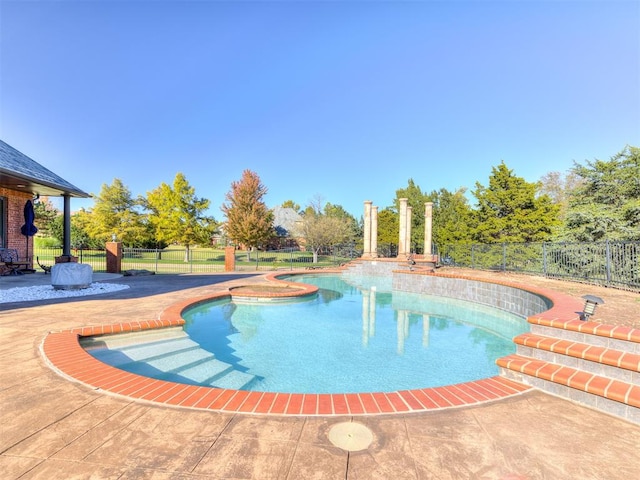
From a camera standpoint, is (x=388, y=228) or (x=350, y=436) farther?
(x=388, y=228)

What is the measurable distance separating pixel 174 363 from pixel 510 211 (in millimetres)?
22669

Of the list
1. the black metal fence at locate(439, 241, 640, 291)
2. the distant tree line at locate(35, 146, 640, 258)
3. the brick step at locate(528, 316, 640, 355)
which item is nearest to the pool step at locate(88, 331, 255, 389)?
the brick step at locate(528, 316, 640, 355)

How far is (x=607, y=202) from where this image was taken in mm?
15773

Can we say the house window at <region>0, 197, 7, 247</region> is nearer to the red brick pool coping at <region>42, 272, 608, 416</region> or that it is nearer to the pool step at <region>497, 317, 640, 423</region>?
the red brick pool coping at <region>42, 272, 608, 416</region>

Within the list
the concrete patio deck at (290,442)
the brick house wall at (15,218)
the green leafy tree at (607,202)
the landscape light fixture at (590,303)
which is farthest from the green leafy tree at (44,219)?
the green leafy tree at (607,202)

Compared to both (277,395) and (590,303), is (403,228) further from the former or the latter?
(277,395)

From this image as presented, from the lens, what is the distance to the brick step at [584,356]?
3.03 metres

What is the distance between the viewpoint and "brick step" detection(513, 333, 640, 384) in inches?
119

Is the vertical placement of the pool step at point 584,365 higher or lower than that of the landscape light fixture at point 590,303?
lower

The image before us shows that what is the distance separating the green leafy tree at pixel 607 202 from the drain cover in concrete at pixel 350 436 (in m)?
15.8

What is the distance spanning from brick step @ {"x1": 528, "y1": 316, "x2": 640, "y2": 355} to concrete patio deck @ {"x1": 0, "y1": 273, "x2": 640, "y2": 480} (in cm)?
113

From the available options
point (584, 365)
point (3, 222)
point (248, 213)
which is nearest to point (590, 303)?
point (584, 365)

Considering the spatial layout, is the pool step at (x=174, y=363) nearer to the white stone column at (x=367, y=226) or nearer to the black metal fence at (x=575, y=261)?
the black metal fence at (x=575, y=261)

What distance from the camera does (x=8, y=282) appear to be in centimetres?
1038
